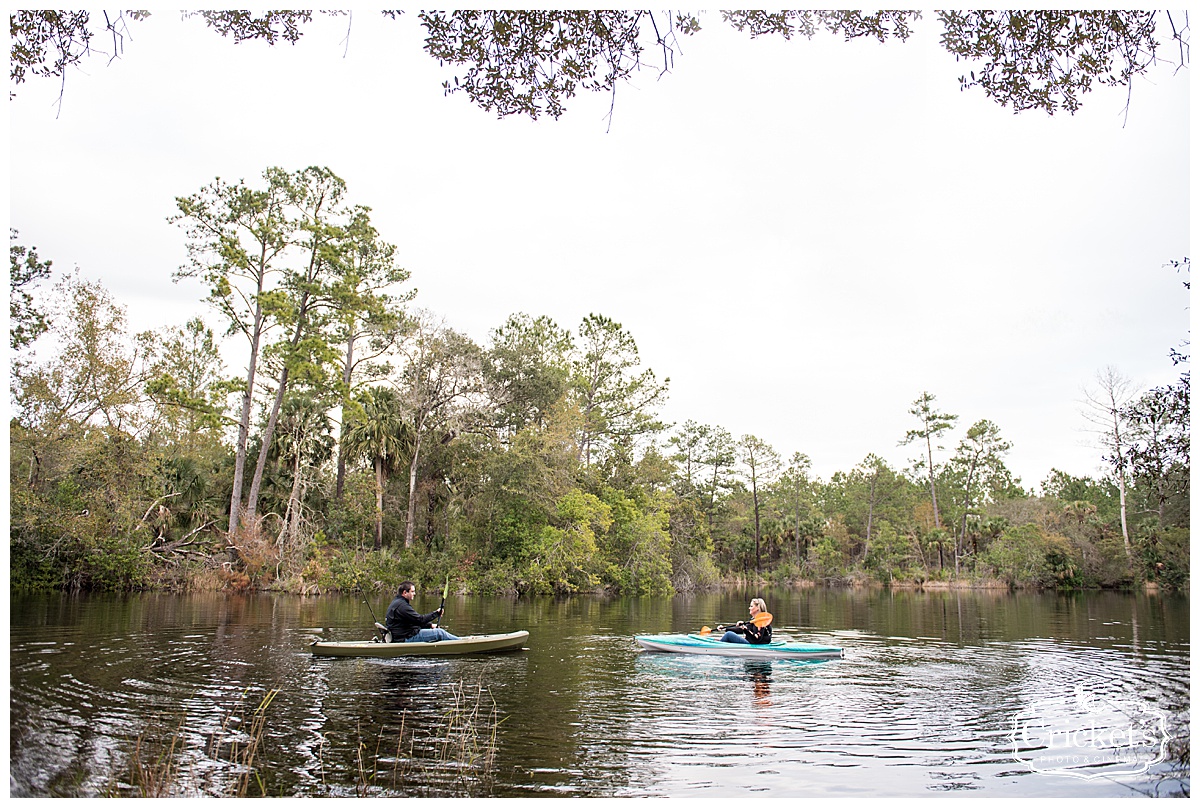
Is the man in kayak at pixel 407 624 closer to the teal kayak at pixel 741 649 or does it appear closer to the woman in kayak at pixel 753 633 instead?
the teal kayak at pixel 741 649

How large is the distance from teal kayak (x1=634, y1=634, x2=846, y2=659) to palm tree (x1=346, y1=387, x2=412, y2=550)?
21449mm

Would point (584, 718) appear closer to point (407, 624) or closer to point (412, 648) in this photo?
point (412, 648)

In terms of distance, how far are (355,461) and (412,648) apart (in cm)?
2338

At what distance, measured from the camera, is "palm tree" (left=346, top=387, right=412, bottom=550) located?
109 feet

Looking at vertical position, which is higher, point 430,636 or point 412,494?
point 412,494

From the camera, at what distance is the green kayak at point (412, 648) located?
11984mm

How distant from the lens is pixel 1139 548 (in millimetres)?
35438

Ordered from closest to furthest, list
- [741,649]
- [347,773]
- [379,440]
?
[347,773] → [741,649] → [379,440]

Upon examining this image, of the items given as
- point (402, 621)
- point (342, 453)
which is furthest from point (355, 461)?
point (402, 621)

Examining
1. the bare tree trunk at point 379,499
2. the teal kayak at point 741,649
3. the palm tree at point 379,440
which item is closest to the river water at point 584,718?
the teal kayak at point 741,649

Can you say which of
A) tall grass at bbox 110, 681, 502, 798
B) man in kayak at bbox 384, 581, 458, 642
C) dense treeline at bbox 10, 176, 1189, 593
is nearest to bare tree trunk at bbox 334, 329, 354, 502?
dense treeline at bbox 10, 176, 1189, 593

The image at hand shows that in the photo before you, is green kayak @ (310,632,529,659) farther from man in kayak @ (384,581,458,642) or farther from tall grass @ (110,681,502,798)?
tall grass @ (110,681,502,798)

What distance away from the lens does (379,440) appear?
33.1 meters

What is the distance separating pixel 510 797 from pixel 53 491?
74.2ft
